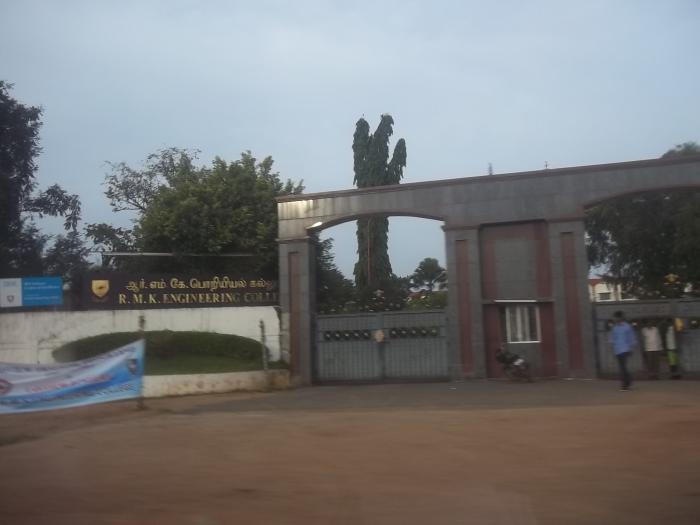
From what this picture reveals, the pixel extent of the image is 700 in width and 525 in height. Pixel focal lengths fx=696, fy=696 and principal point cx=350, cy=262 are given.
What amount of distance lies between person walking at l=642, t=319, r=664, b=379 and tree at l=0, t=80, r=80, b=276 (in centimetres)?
2303

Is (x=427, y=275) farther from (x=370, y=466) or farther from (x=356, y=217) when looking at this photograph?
Result: (x=370, y=466)

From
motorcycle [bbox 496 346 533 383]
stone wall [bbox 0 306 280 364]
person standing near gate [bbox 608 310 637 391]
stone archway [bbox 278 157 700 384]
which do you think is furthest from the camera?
stone wall [bbox 0 306 280 364]

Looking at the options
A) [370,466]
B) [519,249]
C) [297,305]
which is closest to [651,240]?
[519,249]

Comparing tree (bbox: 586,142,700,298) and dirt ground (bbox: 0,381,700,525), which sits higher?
tree (bbox: 586,142,700,298)

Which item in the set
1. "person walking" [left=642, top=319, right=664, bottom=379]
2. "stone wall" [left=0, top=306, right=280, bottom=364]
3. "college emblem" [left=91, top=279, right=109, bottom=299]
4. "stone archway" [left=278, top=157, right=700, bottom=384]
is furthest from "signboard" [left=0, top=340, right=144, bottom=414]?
"person walking" [left=642, top=319, right=664, bottom=379]

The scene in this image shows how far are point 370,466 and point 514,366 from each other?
1064 cm

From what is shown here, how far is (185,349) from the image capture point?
19.7 m

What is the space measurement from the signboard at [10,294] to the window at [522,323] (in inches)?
561

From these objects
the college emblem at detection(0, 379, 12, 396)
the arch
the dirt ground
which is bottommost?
the dirt ground

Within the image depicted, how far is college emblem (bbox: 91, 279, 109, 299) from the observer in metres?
21.1

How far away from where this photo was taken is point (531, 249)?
19.1m

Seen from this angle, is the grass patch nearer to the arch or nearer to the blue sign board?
the blue sign board

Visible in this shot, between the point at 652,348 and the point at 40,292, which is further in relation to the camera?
the point at 40,292

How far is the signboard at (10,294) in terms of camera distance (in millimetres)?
20656
